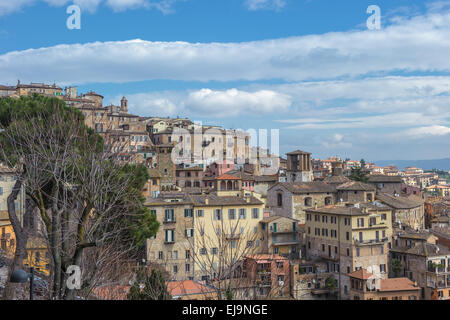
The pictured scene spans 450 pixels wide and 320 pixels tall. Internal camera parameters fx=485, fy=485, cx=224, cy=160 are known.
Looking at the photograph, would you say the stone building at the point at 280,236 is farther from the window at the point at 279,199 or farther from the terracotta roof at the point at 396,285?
the terracotta roof at the point at 396,285

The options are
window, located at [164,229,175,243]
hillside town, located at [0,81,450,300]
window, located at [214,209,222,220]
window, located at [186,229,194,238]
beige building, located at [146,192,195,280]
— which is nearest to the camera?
hillside town, located at [0,81,450,300]

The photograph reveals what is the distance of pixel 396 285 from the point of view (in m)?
38.1

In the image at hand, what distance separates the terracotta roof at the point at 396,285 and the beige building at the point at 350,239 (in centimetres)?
270

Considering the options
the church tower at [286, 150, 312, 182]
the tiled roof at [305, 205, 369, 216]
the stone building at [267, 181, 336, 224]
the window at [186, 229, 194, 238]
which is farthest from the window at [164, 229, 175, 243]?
the church tower at [286, 150, 312, 182]

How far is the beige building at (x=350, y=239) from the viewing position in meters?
41.3

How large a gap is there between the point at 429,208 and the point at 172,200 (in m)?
44.3

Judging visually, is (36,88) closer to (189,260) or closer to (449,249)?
(189,260)

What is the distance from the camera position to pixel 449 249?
44500 mm

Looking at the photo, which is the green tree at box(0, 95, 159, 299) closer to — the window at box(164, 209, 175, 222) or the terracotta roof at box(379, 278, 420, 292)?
the window at box(164, 209, 175, 222)

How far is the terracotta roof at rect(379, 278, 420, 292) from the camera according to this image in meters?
37.8

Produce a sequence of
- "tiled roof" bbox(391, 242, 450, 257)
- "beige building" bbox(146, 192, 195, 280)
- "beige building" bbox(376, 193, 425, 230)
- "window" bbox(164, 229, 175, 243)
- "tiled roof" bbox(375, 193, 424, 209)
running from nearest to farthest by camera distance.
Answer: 1. "beige building" bbox(146, 192, 195, 280)
2. "window" bbox(164, 229, 175, 243)
3. "tiled roof" bbox(391, 242, 450, 257)
4. "beige building" bbox(376, 193, 425, 230)
5. "tiled roof" bbox(375, 193, 424, 209)

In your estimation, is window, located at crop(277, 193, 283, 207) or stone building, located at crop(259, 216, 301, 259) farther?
window, located at crop(277, 193, 283, 207)

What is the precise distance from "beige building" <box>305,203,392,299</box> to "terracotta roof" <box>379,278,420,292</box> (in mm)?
2695

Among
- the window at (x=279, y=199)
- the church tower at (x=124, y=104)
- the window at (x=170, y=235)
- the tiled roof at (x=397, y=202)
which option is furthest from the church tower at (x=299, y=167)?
the church tower at (x=124, y=104)
